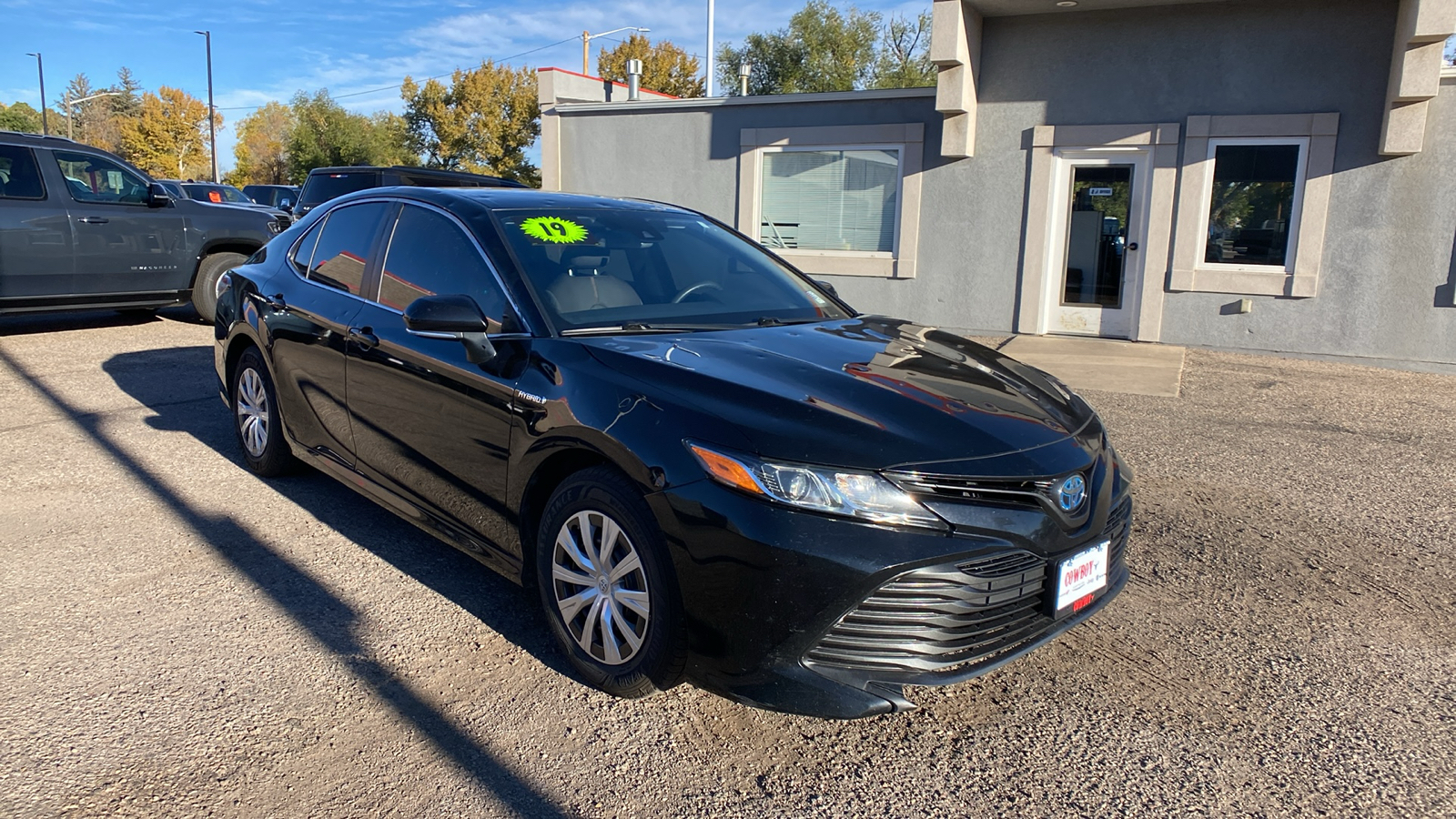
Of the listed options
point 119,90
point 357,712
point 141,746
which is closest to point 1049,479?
point 357,712

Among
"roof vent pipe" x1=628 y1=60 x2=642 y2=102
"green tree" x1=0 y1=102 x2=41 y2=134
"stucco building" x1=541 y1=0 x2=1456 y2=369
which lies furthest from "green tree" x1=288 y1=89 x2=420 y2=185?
"stucco building" x1=541 y1=0 x2=1456 y2=369

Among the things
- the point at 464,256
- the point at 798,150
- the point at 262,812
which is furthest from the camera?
the point at 798,150

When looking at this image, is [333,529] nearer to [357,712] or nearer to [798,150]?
[357,712]

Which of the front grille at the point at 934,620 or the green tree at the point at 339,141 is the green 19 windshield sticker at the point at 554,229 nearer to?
the front grille at the point at 934,620

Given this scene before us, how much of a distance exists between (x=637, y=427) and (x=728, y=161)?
452 inches

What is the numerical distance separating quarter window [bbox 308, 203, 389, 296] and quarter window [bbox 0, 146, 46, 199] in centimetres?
675

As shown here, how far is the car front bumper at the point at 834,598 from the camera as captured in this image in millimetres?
2600

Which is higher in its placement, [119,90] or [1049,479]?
[119,90]

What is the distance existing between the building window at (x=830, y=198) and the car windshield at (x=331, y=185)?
5.27 m

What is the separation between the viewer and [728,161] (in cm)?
1382

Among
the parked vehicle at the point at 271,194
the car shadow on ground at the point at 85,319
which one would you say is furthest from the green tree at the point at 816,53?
the car shadow on ground at the point at 85,319

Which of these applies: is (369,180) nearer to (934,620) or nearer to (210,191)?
(210,191)

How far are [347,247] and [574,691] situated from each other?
8.62 feet

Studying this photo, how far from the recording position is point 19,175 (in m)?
9.62
